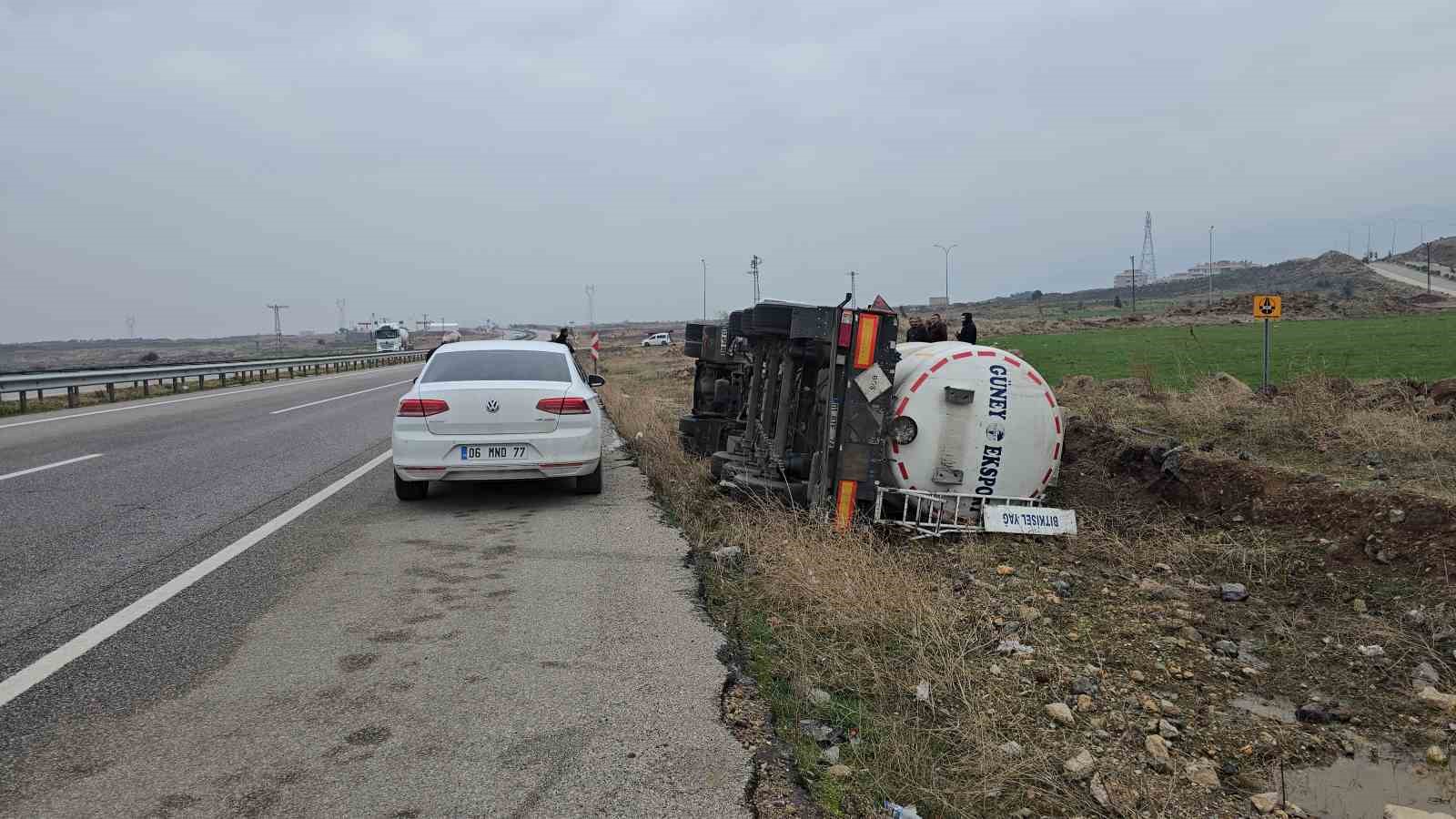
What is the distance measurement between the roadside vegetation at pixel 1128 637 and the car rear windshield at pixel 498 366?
1.92 meters

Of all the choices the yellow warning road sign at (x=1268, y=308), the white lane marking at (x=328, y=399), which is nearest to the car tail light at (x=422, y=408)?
the white lane marking at (x=328, y=399)

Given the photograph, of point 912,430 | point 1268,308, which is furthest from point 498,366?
point 1268,308

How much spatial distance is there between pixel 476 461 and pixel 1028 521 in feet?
15.9

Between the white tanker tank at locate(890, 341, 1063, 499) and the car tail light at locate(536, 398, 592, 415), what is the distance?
9.86 ft

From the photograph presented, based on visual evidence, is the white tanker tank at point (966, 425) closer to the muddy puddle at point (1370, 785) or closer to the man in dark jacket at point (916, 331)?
the muddy puddle at point (1370, 785)

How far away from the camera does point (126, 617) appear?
527 centimetres

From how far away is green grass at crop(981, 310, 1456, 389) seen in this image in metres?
19.4

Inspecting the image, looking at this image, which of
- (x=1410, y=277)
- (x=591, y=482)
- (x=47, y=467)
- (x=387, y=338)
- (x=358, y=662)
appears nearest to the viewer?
(x=358, y=662)

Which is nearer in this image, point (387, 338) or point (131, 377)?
point (131, 377)

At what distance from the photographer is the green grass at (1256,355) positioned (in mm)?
19406

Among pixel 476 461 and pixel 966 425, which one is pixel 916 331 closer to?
pixel 966 425

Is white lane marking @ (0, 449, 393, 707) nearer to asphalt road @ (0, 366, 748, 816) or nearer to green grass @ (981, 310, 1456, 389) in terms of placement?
asphalt road @ (0, 366, 748, 816)

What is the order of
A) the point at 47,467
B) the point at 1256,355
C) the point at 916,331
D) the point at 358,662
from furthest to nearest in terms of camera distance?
1. the point at 1256,355
2. the point at 916,331
3. the point at 47,467
4. the point at 358,662

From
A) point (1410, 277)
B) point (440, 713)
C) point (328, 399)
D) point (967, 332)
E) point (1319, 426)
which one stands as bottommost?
point (440, 713)
